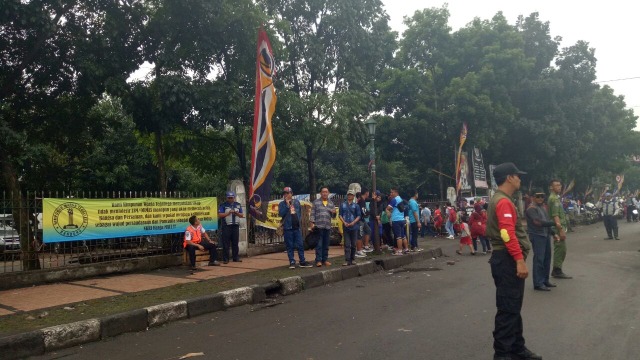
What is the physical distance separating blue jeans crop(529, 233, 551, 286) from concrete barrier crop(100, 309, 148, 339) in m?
5.94

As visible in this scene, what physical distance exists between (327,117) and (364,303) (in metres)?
9.95

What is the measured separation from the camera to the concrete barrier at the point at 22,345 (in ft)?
16.3

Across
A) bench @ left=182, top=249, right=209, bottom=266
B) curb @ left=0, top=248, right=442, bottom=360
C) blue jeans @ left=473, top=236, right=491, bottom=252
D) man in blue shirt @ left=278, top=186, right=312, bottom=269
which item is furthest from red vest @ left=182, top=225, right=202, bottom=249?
blue jeans @ left=473, top=236, right=491, bottom=252

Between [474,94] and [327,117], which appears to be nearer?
[327,117]

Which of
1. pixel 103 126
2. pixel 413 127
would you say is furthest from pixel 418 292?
pixel 413 127

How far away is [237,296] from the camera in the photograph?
7508 millimetres

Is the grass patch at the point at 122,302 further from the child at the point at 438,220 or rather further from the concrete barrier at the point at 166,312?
the child at the point at 438,220

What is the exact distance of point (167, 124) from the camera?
12500 mm

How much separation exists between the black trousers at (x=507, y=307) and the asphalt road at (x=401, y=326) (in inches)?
14.3

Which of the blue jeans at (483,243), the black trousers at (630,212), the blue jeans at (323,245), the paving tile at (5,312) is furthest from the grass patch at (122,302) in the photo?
the black trousers at (630,212)

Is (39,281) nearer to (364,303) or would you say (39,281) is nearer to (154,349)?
(154,349)

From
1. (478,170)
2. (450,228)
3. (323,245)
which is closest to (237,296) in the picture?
(323,245)

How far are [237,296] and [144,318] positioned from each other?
1.62m

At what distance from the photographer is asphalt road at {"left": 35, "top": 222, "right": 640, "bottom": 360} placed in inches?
184
